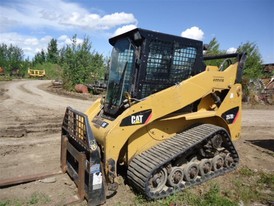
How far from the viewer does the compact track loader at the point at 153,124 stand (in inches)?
161

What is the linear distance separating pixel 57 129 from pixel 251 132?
6.52 metres

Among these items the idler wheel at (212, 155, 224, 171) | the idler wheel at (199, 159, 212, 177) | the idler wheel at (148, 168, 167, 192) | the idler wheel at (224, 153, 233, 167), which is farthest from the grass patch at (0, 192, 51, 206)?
the idler wheel at (224, 153, 233, 167)

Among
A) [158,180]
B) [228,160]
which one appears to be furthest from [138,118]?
[228,160]

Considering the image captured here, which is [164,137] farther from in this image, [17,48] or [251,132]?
[17,48]

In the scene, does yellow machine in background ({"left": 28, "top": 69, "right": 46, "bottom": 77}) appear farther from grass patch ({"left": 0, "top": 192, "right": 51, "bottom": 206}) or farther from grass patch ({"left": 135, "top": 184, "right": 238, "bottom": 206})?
grass patch ({"left": 135, "top": 184, "right": 238, "bottom": 206})

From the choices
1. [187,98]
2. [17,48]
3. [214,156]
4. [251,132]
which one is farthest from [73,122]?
[17,48]

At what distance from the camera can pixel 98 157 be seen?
3.92 m

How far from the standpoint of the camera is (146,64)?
4.50 metres

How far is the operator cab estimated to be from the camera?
4461 millimetres

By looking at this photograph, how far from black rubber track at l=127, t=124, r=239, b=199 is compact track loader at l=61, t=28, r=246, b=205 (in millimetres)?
14

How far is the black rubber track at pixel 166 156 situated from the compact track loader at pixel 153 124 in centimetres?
1

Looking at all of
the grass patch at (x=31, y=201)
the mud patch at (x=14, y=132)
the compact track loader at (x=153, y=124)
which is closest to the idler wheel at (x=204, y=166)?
the compact track loader at (x=153, y=124)

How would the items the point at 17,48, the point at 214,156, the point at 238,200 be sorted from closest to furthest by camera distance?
the point at 238,200
the point at 214,156
the point at 17,48

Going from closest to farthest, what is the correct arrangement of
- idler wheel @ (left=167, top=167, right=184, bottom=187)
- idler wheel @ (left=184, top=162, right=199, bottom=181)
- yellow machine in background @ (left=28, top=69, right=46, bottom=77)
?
idler wheel @ (left=167, top=167, right=184, bottom=187)
idler wheel @ (left=184, top=162, right=199, bottom=181)
yellow machine in background @ (left=28, top=69, right=46, bottom=77)
